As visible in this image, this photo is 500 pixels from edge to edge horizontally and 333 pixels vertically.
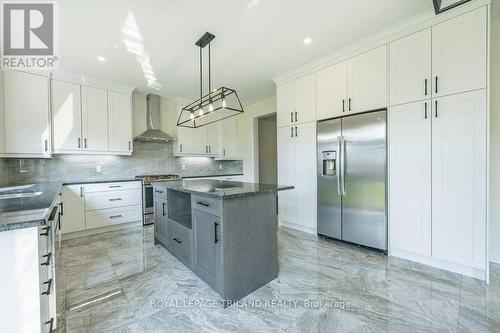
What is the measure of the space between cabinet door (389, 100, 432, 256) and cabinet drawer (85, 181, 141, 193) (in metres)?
3.96

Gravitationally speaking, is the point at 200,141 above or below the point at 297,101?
below

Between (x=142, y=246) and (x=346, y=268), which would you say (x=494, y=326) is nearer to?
(x=346, y=268)

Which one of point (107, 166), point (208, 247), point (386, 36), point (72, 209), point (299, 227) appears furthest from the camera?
point (107, 166)

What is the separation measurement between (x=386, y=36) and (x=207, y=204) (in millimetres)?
2735

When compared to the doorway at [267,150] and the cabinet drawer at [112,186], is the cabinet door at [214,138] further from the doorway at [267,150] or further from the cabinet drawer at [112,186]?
the cabinet drawer at [112,186]

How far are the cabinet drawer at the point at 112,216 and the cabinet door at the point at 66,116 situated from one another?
1.11 metres

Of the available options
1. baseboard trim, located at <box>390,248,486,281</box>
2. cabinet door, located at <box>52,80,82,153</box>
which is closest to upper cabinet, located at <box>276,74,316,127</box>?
baseboard trim, located at <box>390,248,486,281</box>

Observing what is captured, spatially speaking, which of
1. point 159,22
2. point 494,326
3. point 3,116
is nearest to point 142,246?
point 3,116

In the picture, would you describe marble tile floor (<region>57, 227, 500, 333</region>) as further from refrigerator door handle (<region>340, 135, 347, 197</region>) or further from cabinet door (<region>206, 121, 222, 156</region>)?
cabinet door (<region>206, 121, 222, 156</region>)

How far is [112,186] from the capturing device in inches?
146

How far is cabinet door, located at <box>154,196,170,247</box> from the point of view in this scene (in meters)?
2.71

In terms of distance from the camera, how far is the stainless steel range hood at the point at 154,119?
439 centimetres

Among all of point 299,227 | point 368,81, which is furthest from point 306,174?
point 368,81

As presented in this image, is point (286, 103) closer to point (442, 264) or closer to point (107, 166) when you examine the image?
point (442, 264)
